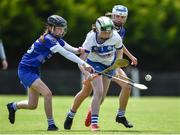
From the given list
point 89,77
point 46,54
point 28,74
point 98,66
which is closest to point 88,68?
point 89,77

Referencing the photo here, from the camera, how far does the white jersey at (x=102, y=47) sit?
13.4 m

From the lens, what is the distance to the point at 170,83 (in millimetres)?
39500

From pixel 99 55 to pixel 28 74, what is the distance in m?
1.31

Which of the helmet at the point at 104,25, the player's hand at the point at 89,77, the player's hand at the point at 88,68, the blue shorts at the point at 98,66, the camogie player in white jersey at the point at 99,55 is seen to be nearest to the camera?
the player's hand at the point at 88,68

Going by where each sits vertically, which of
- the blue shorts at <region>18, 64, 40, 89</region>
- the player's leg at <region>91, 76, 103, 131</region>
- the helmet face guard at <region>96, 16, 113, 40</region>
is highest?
the helmet face guard at <region>96, 16, 113, 40</region>

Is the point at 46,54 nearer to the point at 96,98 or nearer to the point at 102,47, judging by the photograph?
the point at 102,47

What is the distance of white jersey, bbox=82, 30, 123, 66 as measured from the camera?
44.0ft

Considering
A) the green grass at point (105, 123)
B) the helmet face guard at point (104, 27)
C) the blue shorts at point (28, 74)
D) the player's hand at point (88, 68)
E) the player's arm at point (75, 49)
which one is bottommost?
the green grass at point (105, 123)

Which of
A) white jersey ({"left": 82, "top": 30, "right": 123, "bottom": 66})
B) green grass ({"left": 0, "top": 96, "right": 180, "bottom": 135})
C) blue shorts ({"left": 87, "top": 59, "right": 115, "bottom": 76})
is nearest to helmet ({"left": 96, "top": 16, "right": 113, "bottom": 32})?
white jersey ({"left": 82, "top": 30, "right": 123, "bottom": 66})

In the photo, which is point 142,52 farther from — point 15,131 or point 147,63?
point 15,131

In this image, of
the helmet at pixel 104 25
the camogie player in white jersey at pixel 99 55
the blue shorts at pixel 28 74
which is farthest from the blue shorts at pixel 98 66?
the blue shorts at pixel 28 74

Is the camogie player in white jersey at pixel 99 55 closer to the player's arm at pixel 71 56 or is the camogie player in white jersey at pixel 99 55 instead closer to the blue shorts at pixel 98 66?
the blue shorts at pixel 98 66

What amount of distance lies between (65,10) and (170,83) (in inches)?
269

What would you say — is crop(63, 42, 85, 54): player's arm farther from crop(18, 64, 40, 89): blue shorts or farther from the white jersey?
crop(18, 64, 40, 89): blue shorts
